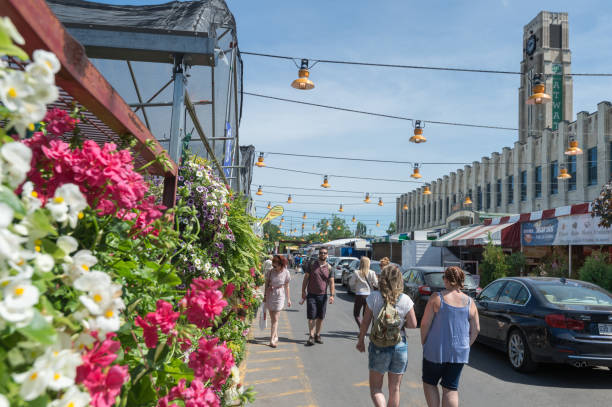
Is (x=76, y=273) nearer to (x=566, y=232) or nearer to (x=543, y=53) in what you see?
(x=566, y=232)

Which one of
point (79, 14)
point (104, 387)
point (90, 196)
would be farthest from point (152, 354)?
point (79, 14)

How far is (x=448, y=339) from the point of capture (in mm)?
4594

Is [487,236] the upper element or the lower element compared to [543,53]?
lower

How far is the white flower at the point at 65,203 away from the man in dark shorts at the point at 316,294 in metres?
8.23

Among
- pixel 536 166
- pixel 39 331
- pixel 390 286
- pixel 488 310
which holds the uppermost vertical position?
pixel 536 166

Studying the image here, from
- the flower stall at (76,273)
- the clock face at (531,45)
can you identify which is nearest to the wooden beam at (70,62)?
the flower stall at (76,273)

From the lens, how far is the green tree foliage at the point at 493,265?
1689cm

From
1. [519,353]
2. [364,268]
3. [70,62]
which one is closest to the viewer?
[70,62]

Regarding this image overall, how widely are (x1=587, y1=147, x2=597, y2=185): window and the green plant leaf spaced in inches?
1343

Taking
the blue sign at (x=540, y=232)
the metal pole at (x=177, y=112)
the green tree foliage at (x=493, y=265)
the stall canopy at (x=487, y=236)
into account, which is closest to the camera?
the metal pole at (x=177, y=112)

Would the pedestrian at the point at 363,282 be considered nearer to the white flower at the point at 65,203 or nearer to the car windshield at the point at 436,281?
the car windshield at the point at 436,281

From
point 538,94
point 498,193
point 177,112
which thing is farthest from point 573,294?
point 498,193

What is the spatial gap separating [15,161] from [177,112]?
3.72 metres

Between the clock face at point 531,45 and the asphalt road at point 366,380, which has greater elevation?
the clock face at point 531,45
